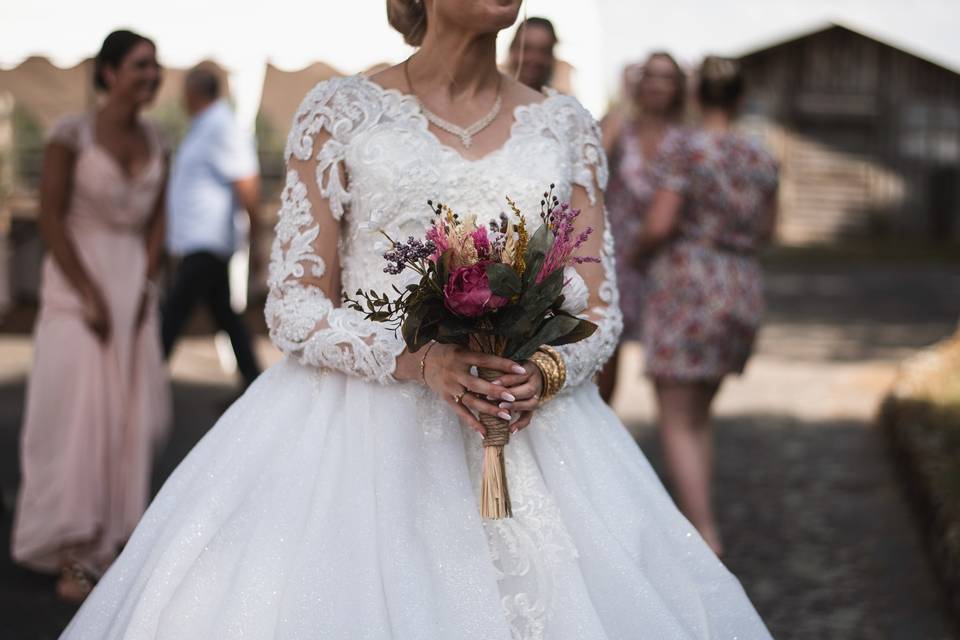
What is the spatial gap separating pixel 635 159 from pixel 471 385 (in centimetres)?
434

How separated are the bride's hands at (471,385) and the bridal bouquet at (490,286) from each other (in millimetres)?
26

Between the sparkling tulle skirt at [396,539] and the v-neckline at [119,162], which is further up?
the v-neckline at [119,162]

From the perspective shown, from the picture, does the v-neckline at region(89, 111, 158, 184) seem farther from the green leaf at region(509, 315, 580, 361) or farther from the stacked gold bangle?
the green leaf at region(509, 315, 580, 361)

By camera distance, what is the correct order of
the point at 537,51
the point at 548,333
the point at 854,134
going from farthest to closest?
the point at 854,134 → the point at 537,51 → the point at 548,333

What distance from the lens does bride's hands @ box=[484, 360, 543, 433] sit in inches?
104

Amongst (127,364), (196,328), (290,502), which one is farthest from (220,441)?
(196,328)

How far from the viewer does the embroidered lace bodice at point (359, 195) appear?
2996 millimetres

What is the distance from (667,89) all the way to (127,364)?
2897mm

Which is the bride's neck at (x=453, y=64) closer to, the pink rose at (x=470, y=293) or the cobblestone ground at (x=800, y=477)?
the pink rose at (x=470, y=293)

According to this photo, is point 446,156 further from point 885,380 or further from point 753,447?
point 885,380

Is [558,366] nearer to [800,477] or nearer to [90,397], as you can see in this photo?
[90,397]

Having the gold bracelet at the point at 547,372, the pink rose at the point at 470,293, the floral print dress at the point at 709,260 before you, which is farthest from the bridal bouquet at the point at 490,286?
the floral print dress at the point at 709,260

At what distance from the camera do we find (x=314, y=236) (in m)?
3.01

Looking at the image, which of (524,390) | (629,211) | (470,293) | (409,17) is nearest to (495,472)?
(524,390)
